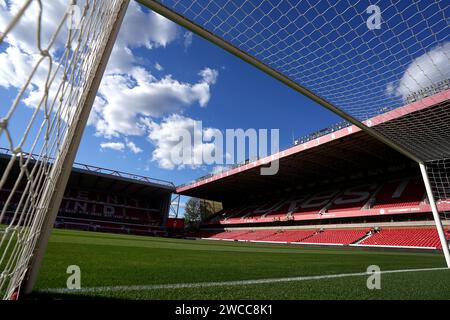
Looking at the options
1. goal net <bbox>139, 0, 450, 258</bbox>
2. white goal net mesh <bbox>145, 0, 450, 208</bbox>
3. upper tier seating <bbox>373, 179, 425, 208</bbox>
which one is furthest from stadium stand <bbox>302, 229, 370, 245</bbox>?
white goal net mesh <bbox>145, 0, 450, 208</bbox>

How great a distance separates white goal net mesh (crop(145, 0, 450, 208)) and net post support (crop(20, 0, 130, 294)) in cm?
80

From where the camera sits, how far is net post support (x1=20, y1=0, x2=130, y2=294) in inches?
62.4

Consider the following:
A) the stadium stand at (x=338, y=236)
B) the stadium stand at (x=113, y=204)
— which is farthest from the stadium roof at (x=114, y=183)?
the stadium stand at (x=338, y=236)

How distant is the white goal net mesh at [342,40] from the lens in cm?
298

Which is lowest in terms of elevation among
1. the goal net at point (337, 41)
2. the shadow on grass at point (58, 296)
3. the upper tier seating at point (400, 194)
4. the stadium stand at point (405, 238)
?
the shadow on grass at point (58, 296)

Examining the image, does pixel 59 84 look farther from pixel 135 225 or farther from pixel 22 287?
pixel 135 225

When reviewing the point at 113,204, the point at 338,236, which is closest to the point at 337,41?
the point at 338,236

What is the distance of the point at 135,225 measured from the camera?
3144cm

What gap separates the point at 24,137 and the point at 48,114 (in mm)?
308

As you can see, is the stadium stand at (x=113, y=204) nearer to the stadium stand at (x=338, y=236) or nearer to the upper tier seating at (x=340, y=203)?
the upper tier seating at (x=340, y=203)

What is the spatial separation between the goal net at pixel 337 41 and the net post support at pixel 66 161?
0.76 metres

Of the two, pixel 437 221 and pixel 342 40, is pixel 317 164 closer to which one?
pixel 437 221

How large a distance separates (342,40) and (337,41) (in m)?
0.06
